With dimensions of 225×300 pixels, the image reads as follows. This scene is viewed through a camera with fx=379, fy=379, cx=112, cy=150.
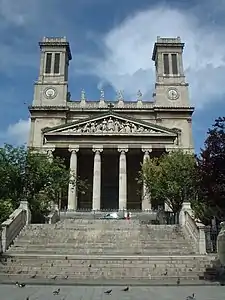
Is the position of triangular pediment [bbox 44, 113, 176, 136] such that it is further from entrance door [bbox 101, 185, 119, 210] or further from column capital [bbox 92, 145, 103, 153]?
entrance door [bbox 101, 185, 119, 210]

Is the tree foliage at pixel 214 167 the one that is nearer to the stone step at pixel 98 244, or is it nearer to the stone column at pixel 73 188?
the stone step at pixel 98 244

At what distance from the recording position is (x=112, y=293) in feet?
37.1

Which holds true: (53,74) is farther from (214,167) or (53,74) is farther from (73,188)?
(214,167)

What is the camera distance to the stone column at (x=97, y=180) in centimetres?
4525

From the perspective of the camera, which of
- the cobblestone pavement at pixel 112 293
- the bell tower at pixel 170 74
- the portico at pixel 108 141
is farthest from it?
the bell tower at pixel 170 74

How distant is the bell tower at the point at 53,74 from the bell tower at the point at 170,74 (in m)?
15.5

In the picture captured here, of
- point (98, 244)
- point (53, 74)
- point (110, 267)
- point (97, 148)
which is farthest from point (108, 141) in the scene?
point (110, 267)

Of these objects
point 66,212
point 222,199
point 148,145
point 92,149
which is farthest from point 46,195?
point 222,199

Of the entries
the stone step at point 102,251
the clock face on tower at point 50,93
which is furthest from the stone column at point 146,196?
the stone step at point 102,251

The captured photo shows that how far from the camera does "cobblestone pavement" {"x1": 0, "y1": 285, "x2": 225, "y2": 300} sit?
10445 mm

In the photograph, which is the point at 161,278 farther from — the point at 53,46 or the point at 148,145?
the point at 53,46

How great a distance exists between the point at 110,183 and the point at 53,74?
22.5 m

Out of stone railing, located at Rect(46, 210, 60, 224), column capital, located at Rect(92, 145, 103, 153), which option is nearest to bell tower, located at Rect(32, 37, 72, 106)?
column capital, located at Rect(92, 145, 103, 153)

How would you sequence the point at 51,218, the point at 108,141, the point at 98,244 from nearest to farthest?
1. the point at 98,244
2. the point at 51,218
3. the point at 108,141
